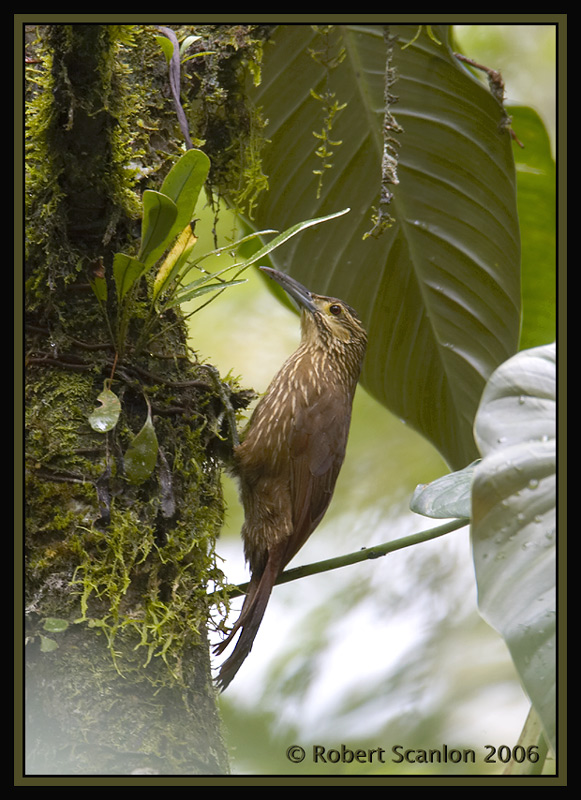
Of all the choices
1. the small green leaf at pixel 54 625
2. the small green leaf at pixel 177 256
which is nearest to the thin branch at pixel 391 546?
the small green leaf at pixel 54 625

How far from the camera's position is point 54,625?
148 cm

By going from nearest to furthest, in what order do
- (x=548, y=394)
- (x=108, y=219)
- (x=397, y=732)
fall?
(x=548, y=394)
(x=108, y=219)
(x=397, y=732)

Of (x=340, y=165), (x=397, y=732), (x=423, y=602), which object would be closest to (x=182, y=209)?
(x=340, y=165)

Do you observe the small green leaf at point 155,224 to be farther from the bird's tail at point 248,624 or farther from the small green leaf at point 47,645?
the bird's tail at point 248,624

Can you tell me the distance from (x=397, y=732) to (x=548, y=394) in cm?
181

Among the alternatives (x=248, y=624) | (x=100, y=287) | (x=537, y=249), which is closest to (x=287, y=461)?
(x=248, y=624)

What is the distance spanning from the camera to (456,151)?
7.70 ft

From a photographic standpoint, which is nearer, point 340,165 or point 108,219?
point 108,219

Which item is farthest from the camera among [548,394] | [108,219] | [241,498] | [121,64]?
[241,498]

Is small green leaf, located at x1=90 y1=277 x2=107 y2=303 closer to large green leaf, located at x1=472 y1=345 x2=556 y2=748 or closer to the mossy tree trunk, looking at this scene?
the mossy tree trunk

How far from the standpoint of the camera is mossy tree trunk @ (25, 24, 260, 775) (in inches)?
56.9

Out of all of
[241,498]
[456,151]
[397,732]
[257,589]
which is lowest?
[397,732]

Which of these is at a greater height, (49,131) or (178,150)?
(178,150)

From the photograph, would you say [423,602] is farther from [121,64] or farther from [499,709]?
[121,64]
